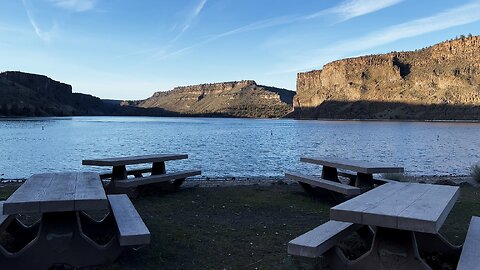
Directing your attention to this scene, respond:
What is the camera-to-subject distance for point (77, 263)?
5098 mm

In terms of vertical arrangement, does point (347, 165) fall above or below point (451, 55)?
below

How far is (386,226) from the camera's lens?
3.88m

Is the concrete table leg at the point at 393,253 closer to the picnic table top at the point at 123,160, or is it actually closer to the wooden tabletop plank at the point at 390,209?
the wooden tabletop plank at the point at 390,209

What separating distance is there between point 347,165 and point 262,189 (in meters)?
3.38

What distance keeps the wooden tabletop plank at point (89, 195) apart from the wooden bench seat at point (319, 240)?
206 centimetres

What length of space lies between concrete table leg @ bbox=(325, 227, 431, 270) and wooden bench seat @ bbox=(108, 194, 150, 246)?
7.86 feet

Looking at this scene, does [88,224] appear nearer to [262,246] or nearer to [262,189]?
[262,246]

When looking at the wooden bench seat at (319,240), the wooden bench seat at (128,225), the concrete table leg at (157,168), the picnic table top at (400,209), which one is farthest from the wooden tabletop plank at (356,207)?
the concrete table leg at (157,168)

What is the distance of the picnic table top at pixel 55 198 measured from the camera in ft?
14.6

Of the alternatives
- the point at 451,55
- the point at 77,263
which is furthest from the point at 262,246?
the point at 451,55

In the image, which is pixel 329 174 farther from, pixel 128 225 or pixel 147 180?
pixel 128 225

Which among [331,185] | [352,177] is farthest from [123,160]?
[352,177]

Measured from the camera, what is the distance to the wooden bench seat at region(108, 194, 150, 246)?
4.72 metres

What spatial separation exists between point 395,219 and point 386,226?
0.11 metres
